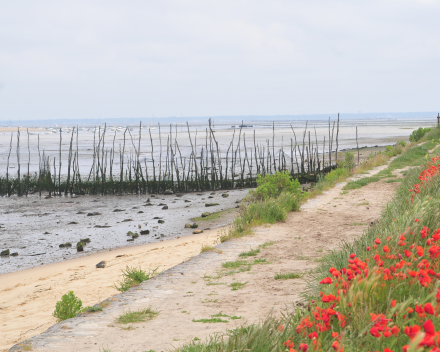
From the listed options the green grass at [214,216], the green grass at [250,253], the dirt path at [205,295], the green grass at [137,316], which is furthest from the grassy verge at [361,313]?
the green grass at [214,216]

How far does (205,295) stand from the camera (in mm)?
4562

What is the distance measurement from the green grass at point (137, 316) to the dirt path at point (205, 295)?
73 mm

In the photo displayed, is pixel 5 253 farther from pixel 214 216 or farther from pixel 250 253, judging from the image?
pixel 250 253

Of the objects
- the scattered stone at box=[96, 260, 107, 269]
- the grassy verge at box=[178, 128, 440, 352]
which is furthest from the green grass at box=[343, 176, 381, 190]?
the grassy verge at box=[178, 128, 440, 352]

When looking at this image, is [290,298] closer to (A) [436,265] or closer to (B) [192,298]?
(B) [192,298]

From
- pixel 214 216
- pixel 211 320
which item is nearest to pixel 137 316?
pixel 211 320

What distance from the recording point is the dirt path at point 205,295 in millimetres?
3573

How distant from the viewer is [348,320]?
8.54ft

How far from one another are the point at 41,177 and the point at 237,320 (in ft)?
50.5

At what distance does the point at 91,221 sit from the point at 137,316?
931 centimetres

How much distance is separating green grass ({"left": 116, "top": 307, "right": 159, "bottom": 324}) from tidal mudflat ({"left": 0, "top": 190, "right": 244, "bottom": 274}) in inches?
223

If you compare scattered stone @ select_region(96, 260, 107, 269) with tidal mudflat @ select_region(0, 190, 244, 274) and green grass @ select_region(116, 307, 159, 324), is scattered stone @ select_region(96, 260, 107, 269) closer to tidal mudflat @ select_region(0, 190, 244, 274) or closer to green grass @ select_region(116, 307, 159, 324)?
tidal mudflat @ select_region(0, 190, 244, 274)

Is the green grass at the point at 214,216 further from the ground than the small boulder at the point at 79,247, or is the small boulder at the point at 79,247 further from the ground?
the green grass at the point at 214,216

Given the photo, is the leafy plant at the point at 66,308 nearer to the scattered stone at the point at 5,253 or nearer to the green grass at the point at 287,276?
the green grass at the point at 287,276
